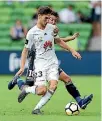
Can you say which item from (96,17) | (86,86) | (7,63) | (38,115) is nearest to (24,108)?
(38,115)

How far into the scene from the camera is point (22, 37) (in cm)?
2248

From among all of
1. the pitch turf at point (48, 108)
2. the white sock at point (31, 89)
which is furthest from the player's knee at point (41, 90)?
the pitch turf at point (48, 108)

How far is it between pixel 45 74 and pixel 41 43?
52 cm

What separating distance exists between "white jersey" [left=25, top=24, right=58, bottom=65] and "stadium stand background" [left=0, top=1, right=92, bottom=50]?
13139mm

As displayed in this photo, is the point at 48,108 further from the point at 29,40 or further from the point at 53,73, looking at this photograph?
the point at 29,40

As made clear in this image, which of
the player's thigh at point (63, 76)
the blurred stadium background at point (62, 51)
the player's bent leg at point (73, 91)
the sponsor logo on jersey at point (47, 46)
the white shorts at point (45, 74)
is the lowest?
the blurred stadium background at point (62, 51)

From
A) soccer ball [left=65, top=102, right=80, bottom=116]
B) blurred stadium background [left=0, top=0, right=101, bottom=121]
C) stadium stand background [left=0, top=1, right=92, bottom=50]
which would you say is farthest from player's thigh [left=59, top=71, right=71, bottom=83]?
stadium stand background [left=0, top=1, right=92, bottom=50]

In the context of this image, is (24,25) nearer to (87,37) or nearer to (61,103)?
(87,37)

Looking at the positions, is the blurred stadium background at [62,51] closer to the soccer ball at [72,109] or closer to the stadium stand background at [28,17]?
the stadium stand background at [28,17]

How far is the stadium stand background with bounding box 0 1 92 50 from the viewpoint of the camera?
76.7 feet

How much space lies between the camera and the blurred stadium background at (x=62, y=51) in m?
12.5

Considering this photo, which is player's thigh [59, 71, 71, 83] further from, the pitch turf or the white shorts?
the pitch turf

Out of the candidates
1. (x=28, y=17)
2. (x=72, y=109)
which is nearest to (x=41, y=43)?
(x=72, y=109)

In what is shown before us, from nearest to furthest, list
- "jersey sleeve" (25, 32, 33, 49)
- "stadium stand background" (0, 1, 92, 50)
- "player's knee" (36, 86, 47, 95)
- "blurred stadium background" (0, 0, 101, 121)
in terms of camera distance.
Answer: "player's knee" (36, 86, 47, 95) < "jersey sleeve" (25, 32, 33, 49) < "blurred stadium background" (0, 0, 101, 121) < "stadium stand background" (0, 1, 92, 50)
